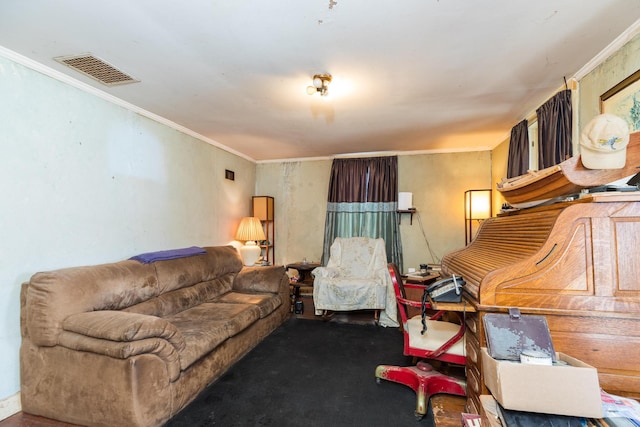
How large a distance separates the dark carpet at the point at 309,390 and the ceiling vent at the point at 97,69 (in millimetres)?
2451

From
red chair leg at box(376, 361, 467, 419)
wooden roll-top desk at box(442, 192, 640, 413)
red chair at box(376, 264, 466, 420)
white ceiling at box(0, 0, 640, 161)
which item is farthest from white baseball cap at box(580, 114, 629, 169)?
red chair leg at box(376, 361, 467, 419)

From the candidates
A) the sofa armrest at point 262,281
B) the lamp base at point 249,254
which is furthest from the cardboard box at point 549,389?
the lamp base at point 249,254

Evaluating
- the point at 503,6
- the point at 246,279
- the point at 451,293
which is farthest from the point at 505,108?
the point at 246,279

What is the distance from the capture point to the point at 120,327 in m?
1.68

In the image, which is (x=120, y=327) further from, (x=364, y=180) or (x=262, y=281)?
(x=364, y=180)

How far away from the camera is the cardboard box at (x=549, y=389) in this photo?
35.5 inches

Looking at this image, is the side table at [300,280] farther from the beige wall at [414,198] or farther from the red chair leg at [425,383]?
the red chair leg at [425,383]

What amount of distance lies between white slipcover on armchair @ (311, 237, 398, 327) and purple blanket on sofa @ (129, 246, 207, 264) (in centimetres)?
149

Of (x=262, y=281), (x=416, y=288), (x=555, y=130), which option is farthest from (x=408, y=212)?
(x=262, y=281)

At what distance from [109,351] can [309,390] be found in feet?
4.35

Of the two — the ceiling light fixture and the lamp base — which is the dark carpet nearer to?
the lamp base

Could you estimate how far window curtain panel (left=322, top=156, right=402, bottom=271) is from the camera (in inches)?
177

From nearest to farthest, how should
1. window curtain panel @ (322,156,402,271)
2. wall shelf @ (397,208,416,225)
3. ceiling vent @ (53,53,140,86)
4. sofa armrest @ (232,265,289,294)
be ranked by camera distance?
ceiling vent @ (53,53,140,86) < sofa armrest @ (232,265,289,294) < wall shelf @ (397,208,416,225) < window curtain panel @ (322,156,402,271)

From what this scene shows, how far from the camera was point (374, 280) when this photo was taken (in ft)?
11.9
